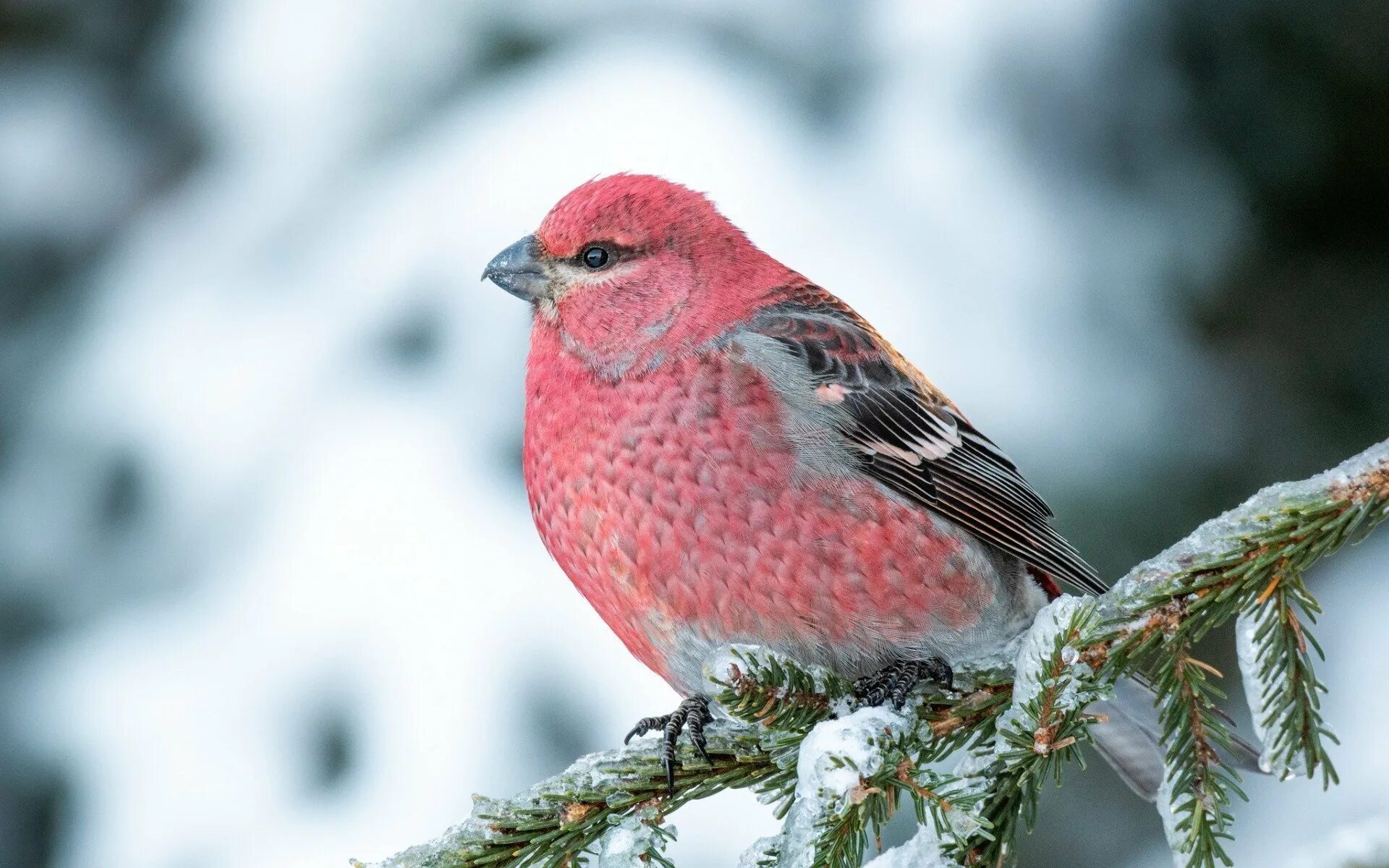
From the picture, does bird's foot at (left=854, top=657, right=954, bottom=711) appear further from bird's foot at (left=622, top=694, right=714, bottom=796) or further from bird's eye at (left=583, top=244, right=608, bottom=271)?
bird's eye at (left=583, top=244, right=608, bottom=271)

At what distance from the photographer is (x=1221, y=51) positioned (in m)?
3.27

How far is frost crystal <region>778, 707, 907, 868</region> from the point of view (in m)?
1.54

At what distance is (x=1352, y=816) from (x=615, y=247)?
201cm

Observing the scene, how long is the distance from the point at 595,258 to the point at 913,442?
77 centimetres

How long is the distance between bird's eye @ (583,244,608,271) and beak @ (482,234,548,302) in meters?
0.10

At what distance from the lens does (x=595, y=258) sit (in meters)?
2.69

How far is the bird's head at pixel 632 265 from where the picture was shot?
8.45 ft

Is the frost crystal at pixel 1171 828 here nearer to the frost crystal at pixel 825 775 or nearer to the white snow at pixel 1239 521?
the white snow at pixel 1239 521

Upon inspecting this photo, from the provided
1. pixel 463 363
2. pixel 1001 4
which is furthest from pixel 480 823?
pixel 1001 4

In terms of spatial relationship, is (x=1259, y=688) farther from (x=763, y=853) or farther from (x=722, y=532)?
(x=722, y=532)

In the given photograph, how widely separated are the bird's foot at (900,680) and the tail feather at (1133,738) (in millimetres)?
579

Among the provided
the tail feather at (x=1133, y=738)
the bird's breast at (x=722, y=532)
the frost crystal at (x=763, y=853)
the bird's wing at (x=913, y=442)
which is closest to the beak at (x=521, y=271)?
the bird's breast at (x=722, y=532)

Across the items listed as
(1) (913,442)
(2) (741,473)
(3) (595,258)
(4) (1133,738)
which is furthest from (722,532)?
(4) (1133,738)

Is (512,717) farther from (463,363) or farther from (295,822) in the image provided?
(463,363)
